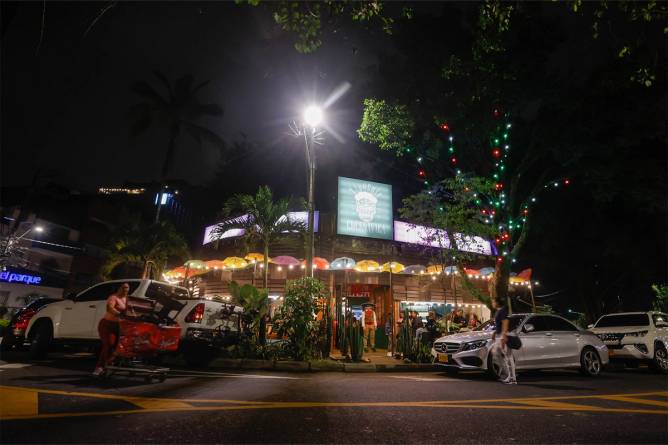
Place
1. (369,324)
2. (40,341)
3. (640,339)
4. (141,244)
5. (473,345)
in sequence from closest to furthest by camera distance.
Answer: (473,345)
(40,341)
(640,339)
(369,324)
(141,244)

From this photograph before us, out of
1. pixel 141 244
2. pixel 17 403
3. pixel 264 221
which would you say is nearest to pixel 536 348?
pixel 17 403

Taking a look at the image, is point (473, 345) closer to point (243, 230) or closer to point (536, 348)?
point (536, 348)

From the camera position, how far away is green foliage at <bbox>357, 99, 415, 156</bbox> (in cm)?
1505

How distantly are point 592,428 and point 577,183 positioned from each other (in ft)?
70.0

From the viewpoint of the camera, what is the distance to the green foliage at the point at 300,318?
1041 centimetres

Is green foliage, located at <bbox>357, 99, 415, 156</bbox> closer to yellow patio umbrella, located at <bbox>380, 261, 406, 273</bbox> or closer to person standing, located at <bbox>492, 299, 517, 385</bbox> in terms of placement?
yellow patio umbrella, located at <bbox>380, 261, 406, 273</bbox>

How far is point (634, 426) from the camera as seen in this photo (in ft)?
12.6

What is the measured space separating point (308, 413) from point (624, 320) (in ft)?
40.5

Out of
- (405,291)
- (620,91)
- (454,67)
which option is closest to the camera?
(454,67)

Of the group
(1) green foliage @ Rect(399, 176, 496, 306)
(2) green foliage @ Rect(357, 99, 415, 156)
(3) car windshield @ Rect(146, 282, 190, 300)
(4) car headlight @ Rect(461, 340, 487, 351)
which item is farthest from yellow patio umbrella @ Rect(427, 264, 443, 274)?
(3) car windshield @ Rect(146, 282, 190, 300)

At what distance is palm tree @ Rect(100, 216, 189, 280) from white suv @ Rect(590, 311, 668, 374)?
20499 millimetres

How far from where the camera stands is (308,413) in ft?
13.6

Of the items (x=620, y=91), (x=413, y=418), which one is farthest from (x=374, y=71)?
(x=413, y=418)

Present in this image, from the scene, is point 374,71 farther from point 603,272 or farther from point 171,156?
point 603,272
